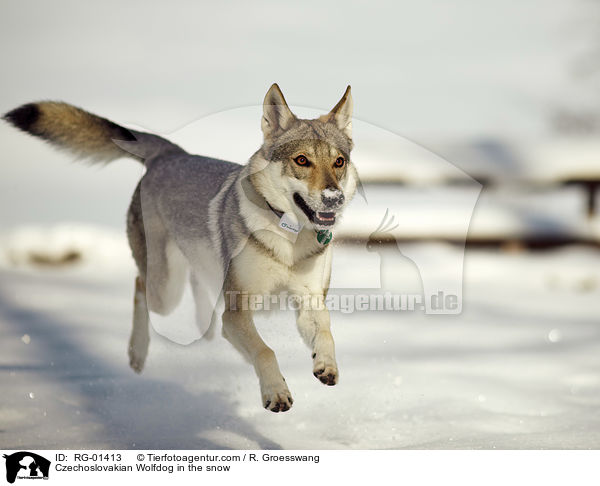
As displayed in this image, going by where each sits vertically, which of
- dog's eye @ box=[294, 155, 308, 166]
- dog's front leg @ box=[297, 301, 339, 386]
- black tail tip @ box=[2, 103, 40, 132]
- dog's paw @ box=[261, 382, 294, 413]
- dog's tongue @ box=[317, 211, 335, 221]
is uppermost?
black tail tip @ box=[2, 103, 40, 132]

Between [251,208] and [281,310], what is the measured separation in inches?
23.1

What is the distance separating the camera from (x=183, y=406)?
14.3 feet

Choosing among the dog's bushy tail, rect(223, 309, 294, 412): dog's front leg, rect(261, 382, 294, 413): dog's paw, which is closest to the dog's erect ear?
rect(223, 309, 294, 412): dog's front leg

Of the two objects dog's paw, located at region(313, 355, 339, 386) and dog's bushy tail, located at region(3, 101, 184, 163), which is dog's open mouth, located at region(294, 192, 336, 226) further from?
dog's bushy tail, located at region(3, 101, 184, 163)

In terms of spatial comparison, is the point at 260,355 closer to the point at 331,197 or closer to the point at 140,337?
the point at 331,197

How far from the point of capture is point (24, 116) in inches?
166

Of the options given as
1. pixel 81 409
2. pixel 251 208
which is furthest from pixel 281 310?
pixel 81 409

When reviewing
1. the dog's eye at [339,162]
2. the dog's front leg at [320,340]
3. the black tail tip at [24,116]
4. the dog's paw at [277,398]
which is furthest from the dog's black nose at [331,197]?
the black tail tip at [24,116]

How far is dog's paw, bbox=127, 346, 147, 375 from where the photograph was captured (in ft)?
14.6

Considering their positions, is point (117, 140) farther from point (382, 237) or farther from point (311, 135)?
point (382, 237)

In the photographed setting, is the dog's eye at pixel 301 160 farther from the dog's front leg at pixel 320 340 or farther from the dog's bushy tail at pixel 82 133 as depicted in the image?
the dog's bushy tail at pixel 82 133

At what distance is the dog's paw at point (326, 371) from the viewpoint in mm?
3227

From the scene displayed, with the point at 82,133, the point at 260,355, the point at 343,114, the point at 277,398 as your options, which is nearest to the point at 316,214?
the point at 343,114

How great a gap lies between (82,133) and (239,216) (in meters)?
1.48
